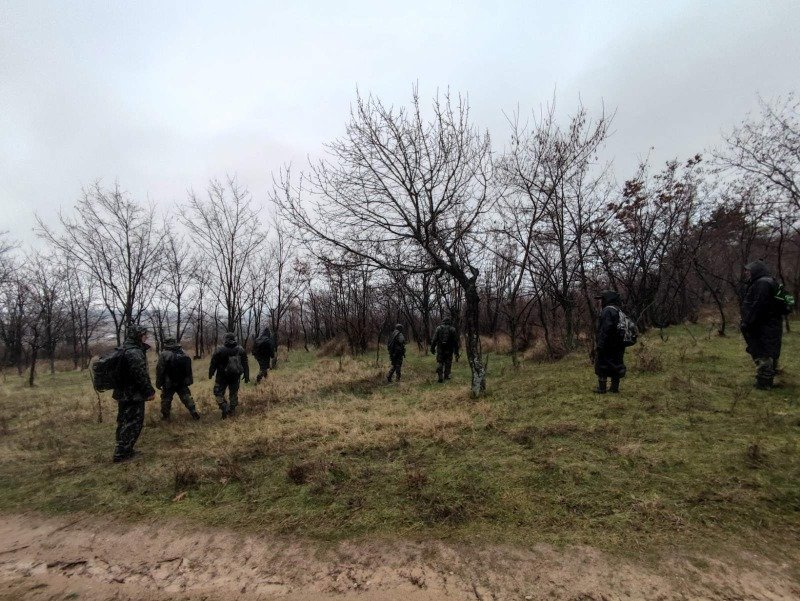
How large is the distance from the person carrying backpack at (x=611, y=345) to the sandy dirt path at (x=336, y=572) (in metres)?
4.16

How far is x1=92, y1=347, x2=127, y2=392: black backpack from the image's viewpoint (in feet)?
18.1

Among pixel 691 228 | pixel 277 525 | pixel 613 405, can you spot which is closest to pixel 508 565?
pixel 277 525

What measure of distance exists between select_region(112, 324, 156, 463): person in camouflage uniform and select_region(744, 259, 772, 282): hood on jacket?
9198 mm

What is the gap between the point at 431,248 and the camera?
7672mm

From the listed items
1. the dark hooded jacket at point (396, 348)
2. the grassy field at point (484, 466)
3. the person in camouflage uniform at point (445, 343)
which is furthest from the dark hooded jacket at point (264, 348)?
the person in camouflage uniform at point (445, 343)

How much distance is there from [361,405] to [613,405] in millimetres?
4647

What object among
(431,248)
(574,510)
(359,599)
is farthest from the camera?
(431,248)

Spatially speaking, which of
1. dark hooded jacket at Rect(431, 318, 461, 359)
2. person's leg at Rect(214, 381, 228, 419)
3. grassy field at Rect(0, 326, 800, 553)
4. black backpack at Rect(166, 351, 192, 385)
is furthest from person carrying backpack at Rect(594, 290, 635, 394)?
black backpack at Rect(166, 351, 192, 385)

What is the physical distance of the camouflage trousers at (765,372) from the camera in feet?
18.7

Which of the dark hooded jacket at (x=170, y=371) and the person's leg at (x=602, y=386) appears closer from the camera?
the person's leg at (x=602, y=386)

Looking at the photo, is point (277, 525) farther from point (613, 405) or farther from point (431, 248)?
point (431, 248)

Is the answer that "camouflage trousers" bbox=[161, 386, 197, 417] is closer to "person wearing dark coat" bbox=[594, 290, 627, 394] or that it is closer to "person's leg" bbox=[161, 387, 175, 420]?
"person's leg" bbox=[161, 387, 175, 420]

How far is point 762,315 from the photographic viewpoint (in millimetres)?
5590

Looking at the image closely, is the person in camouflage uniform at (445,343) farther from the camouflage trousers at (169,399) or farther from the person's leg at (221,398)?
the camouflage trousers at (169,399)
